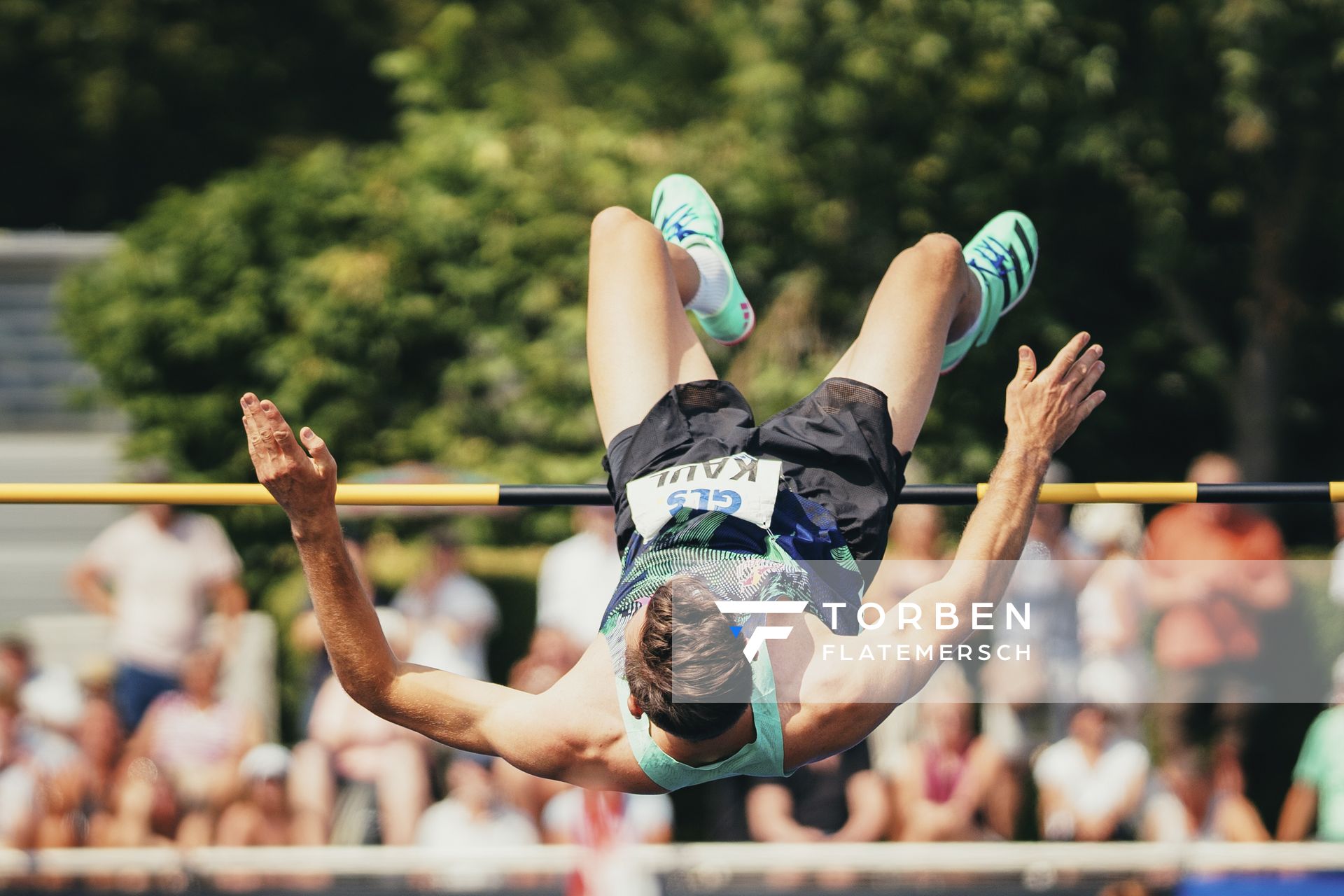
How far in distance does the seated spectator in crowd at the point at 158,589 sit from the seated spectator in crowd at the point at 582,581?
4.10ft

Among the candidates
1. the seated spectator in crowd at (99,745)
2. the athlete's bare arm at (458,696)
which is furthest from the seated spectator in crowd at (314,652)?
the athlete's bare arm at (458,696)

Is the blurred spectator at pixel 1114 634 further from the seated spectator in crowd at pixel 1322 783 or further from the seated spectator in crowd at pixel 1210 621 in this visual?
the seated spectator in crowd at pixel 1322 783

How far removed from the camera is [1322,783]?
4.94 m

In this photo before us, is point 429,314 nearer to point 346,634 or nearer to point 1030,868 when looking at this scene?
point 1030,868

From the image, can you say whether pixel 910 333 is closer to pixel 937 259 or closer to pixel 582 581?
pixel 937 259

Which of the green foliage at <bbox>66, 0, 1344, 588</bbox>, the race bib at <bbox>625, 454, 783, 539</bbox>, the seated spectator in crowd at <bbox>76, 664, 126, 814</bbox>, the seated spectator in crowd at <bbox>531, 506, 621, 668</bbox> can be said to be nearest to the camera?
the race bib at <bbox>625, 454, 783, 539</bbox>

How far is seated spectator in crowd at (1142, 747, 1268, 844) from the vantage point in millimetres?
5004

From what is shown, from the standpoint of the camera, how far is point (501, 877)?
5.06 m

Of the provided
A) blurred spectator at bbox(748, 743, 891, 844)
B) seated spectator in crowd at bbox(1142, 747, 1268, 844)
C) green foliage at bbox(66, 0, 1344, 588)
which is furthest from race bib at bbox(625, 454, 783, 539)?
green foliage at bbox(66, 0, 1344, 588)

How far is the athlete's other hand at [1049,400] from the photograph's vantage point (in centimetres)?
285

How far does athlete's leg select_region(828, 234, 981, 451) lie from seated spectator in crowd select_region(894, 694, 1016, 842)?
2.21m

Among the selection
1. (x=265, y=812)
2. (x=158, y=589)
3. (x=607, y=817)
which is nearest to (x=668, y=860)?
(x=607, y=817)

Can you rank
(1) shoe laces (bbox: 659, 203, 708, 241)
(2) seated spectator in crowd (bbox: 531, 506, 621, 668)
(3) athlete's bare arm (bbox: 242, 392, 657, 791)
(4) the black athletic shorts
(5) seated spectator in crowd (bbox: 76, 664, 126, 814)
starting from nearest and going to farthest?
(3) athlete's bare arm (bbox: 242, 392, 657, 791) < (4) the black athletic shorts < (1) shoe laces (bbox: 659, 203, 708, 241) < (5) seated spectator in crowd (bbox: 76, 664, 126, 814) < (2) seated spectator in crowd (bbox: 531, 506, 621, 668)

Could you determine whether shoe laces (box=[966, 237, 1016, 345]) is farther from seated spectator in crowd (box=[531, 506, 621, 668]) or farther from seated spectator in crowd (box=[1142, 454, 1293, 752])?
seated spectator in crowd (box=[531, 506, 621, 668])
